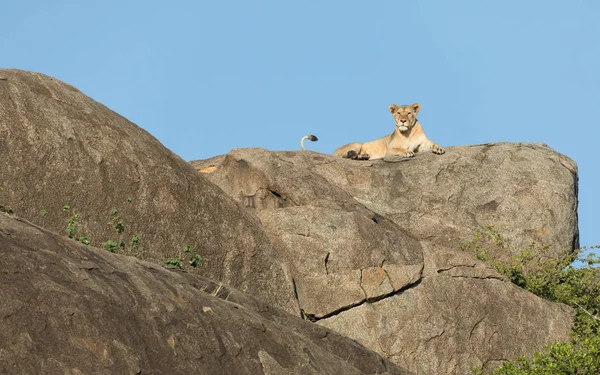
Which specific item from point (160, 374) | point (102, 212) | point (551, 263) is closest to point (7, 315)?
point (160, 374)

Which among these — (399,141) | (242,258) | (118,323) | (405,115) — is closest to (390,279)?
(242,258)

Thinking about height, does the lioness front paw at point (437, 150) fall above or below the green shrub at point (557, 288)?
above

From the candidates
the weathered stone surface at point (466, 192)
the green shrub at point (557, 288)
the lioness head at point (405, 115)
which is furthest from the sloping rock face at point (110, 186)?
the lioness head at point (405, 115)

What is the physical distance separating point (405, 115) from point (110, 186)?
1308 centimetres

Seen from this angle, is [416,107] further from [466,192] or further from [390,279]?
[390,279]

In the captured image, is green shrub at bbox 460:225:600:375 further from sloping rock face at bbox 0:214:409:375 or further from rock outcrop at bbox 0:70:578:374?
sloping rock face at bbox 0:214:409:375

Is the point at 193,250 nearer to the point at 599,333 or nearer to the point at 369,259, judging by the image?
the point at 369,259

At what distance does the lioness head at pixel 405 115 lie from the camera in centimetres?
2659

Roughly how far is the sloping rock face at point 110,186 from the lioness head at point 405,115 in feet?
35.8

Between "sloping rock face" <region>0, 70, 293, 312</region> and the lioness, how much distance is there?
32.1ft

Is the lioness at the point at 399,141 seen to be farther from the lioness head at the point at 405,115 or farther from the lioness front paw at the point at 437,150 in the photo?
the lioness front paw at the point at 437,150

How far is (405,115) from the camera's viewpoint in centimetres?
2681

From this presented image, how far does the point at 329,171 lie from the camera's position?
880 inches

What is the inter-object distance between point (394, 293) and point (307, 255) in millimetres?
1463
